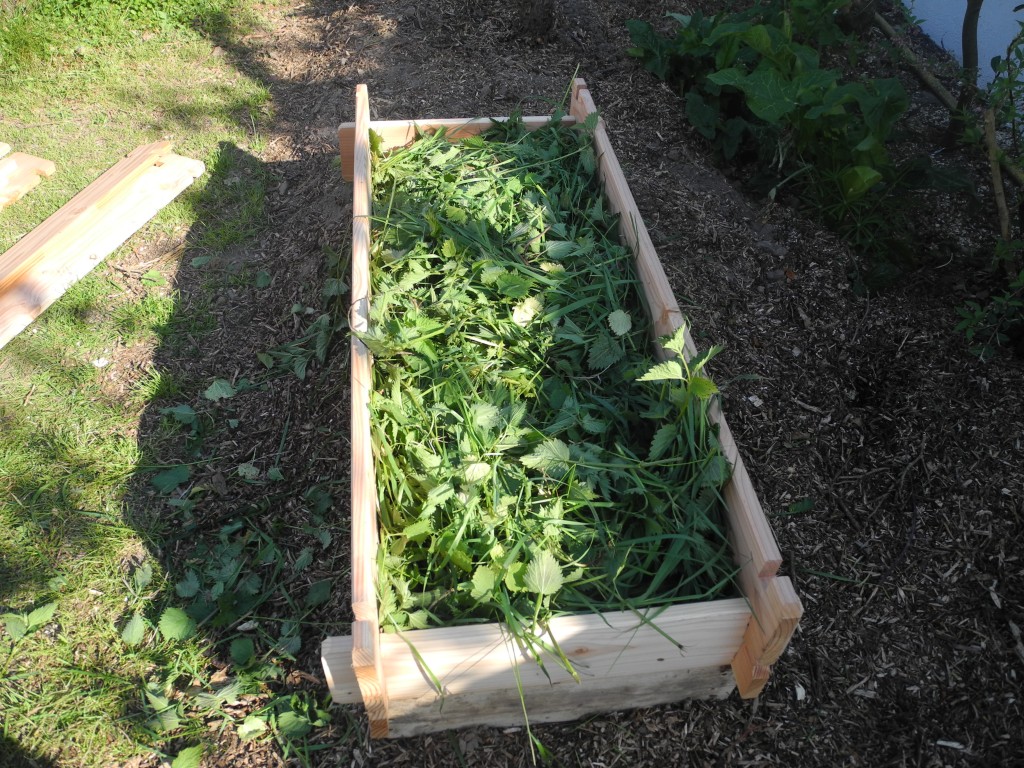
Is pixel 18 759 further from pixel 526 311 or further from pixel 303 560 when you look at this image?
pixel 526 311

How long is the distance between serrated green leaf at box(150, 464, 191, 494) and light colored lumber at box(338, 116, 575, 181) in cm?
149

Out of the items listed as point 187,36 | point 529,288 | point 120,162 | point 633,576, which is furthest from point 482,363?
point 187,36

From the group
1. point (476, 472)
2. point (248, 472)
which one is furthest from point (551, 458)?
point (248, 472)

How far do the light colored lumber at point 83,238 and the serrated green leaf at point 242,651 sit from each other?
1.81 m

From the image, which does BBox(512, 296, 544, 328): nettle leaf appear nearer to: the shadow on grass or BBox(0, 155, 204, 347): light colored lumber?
the shadow on grass

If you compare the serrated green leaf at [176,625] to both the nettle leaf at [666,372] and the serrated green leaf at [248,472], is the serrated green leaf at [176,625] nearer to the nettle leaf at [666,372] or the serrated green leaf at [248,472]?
the serrated green leaf at [248,472]

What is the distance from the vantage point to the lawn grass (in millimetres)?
2084

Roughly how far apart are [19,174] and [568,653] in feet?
12.2

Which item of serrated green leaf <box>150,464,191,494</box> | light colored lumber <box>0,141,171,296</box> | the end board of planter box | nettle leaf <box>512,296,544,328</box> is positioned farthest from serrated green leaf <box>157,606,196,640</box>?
light colored lumber <box>0,141,171,296</box>

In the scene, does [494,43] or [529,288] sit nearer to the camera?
[529,288]

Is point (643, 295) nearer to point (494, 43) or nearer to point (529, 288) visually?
point (529, 288)

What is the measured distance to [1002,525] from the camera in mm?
2371

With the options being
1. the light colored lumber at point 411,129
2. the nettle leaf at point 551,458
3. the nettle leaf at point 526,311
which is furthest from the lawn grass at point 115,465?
the nettle leaf at point 526,311

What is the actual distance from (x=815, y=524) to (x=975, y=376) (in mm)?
914
